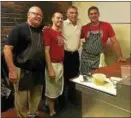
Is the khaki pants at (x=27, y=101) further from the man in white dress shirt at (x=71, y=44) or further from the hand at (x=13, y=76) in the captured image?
the man in white dress shirt at (x=71, y=44)

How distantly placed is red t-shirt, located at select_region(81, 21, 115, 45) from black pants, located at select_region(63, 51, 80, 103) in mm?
98

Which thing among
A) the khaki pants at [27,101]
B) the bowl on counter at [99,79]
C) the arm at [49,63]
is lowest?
the khaki pants at [27,101]

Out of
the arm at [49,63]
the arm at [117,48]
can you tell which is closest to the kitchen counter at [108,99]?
the arm at [117,48]

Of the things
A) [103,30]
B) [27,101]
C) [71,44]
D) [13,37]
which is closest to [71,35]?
[71,44]

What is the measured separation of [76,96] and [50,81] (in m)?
0.15

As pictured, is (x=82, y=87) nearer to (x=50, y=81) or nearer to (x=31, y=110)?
(x=50, y=81)

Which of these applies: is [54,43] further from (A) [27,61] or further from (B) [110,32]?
(B) [110,32]

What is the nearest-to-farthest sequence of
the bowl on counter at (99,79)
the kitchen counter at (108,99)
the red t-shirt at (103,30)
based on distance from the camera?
the kitchen counter at (108,99) → the bowl on counter at (99,79) → the red t-shirt at (103,30)

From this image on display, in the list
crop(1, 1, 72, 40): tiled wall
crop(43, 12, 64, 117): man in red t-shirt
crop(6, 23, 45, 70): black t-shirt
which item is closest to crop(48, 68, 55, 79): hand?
crop(43, 12, 64, 117): man in red t-shirt

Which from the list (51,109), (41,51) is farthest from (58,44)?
(51,109)

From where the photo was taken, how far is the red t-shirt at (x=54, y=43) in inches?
32.8

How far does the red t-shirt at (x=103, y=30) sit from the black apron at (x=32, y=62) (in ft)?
0.63

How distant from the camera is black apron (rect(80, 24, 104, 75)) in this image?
86cm

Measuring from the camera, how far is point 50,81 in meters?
0.89
